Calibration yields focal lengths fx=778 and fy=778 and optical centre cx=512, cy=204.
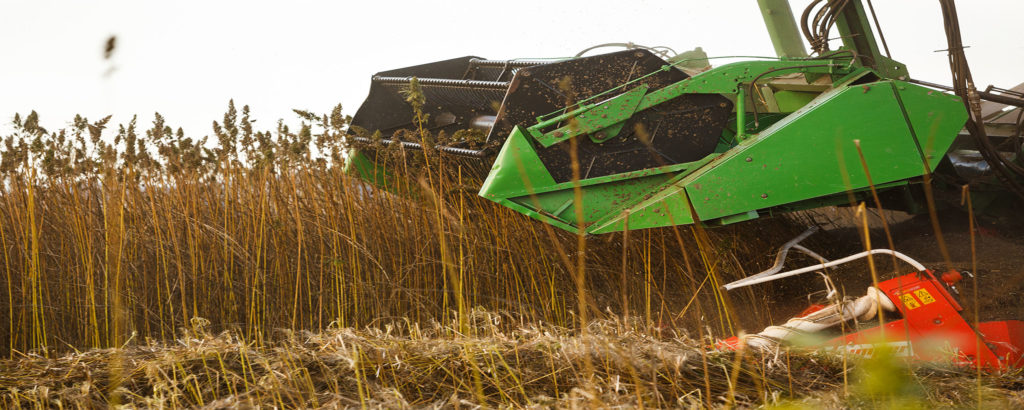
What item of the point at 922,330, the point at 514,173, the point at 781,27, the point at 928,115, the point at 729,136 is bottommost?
the point at 922,330

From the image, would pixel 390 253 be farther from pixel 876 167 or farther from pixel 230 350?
pixel 876 167

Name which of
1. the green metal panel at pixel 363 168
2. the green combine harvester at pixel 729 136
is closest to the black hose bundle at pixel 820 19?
the green combine harvester at pixel 729 136

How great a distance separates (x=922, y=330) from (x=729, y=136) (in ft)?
4.36

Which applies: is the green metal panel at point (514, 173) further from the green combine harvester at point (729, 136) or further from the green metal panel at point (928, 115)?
the green metal panel at point (928, 115)

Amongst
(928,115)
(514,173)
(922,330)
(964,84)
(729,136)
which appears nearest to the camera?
(922,330)

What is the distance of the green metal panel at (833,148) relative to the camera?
2.78 m

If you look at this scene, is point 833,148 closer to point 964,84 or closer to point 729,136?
point 729,136

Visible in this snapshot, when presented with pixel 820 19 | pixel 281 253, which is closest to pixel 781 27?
pixel 820 19

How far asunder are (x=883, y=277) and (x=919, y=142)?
36.7 inches

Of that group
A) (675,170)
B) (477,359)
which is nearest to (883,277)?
(675,170)

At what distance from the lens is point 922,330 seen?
2.35 meters

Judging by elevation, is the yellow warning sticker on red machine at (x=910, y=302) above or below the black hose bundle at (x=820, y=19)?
below

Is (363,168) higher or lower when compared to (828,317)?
higher

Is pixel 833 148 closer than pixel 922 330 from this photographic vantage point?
No
